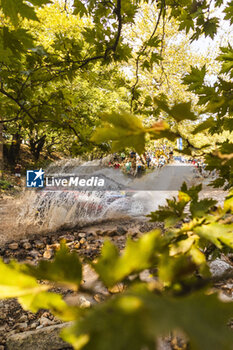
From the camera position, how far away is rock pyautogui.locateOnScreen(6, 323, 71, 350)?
1.28 m

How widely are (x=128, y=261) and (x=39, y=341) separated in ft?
4.75

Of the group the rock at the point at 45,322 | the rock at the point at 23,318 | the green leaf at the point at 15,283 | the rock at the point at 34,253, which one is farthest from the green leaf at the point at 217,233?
the rock at the point at 34,253

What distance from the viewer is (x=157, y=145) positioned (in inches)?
470

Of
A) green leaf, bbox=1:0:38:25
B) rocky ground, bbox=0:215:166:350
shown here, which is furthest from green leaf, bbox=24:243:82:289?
green leaf, bbox=1:0:38:25

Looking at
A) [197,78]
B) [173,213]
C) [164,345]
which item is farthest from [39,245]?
[173,213]

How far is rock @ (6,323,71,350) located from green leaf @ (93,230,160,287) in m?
1.34

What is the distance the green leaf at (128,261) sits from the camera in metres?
0.27

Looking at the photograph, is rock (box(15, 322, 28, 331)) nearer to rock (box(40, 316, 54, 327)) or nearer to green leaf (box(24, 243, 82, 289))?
rock (box(40, 316, 54, 327))

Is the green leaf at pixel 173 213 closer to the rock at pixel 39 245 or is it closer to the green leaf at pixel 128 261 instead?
the green leaf at pixel 128 261

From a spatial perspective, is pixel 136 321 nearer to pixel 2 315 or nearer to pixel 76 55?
pixel 2 315

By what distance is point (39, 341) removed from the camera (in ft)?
4.31

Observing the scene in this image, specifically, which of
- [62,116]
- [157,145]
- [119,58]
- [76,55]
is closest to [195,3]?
[119,58]

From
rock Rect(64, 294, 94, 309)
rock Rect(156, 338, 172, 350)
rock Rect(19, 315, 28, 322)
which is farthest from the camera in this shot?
rock Rect(64, 294, 94, 309)

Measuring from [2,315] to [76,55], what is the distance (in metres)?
2.46
